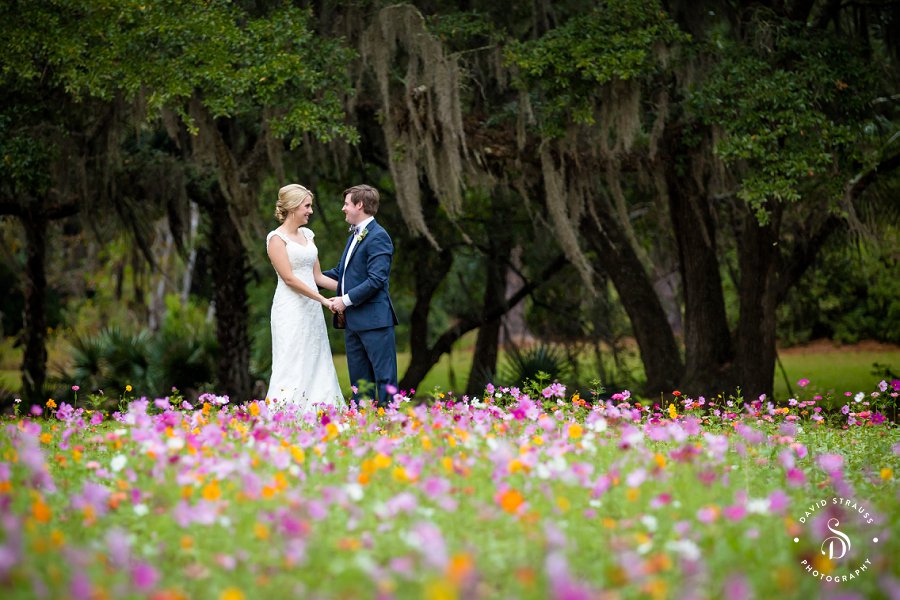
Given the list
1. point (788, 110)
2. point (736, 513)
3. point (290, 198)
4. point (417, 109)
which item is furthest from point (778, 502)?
point (417, 109)

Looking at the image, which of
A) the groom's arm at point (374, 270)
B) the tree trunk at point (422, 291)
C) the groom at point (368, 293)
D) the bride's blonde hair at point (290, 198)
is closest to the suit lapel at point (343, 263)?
the groom at point (368, 293)

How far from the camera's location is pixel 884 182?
10930 mm

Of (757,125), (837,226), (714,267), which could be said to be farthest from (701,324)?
(757,125)

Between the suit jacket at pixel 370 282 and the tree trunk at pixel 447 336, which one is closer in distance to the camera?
the suit jacket at pixel 370 282

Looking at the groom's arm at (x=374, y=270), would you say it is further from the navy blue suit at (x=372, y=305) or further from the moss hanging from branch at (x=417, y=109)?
the moss hanging from branch at (x=417, y=109)

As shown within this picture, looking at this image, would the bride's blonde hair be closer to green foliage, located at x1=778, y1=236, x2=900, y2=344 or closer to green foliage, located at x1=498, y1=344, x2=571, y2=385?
green foliage, located at x1=498, y1=344, x2=571, y2=385

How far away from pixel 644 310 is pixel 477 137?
2811 mm

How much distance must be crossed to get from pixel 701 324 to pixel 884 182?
248 centimetres

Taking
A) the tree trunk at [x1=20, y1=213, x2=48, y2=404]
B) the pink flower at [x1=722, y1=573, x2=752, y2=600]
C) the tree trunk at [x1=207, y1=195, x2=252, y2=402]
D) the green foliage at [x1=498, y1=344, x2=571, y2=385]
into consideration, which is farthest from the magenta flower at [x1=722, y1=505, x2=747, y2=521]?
the tree trunk at [x1=20, y1=213, x2=48, y2=404]

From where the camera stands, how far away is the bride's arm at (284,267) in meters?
6.57

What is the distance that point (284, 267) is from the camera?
6.59 m

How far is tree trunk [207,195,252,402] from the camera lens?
40.5ft

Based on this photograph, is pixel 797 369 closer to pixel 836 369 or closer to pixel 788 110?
pixel 836 369

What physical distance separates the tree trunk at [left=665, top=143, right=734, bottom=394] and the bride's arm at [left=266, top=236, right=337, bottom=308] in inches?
210
